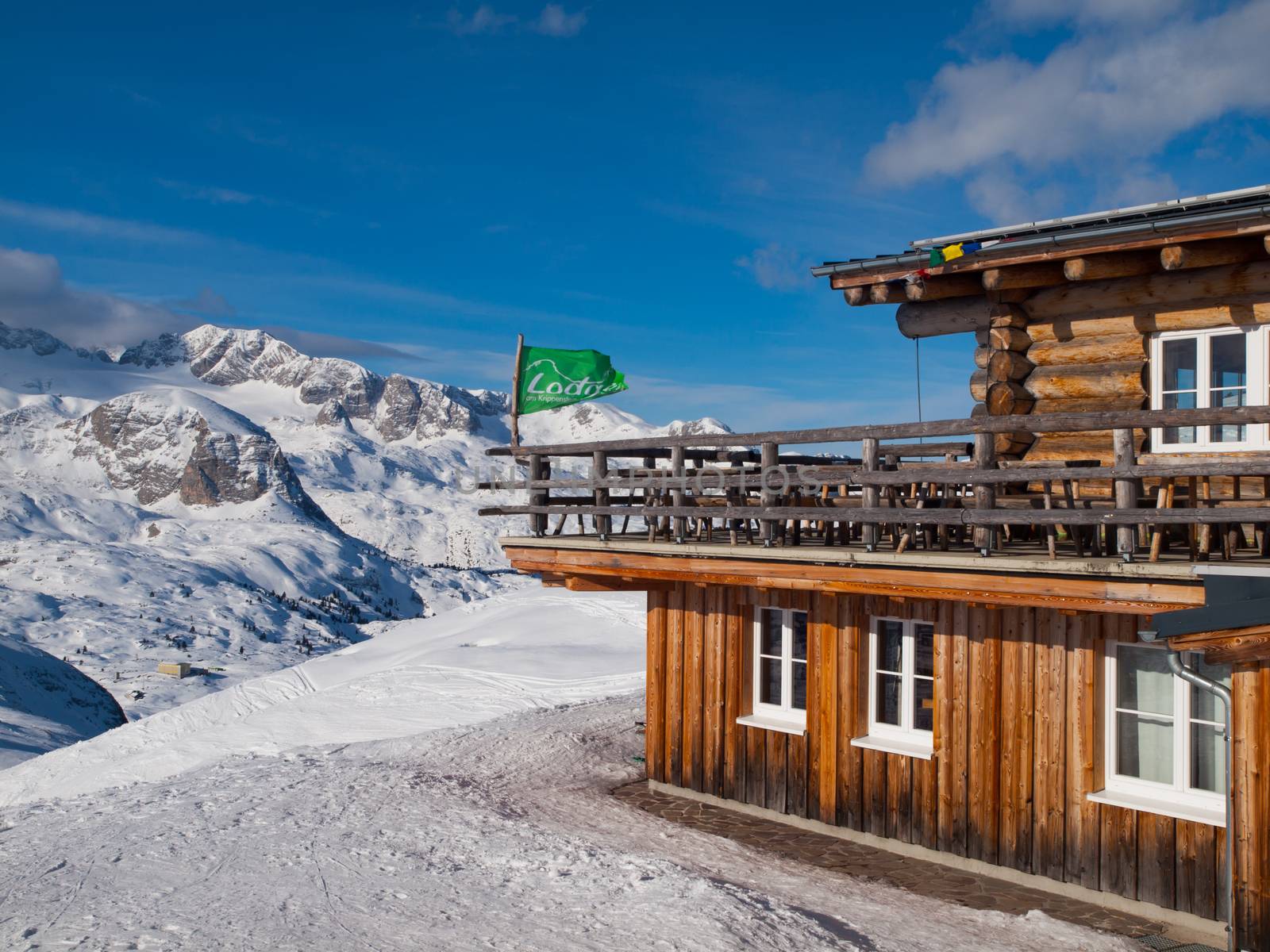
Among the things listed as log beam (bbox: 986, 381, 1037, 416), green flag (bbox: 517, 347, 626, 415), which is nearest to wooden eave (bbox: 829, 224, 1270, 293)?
log beam (bbox: 986, 381, 1037, 416)

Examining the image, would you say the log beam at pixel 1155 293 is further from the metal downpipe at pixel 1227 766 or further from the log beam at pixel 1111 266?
the metal downpipe at pixel 1227 766

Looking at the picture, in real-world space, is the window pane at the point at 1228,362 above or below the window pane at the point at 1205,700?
above

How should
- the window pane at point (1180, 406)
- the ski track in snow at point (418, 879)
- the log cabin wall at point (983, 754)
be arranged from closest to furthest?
the ski track in snow at point (418, 879), the log cabin wall at point (983, 754), the window pane at point (1180, 406)

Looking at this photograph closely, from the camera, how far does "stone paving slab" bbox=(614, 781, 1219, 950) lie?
8531 millimetres

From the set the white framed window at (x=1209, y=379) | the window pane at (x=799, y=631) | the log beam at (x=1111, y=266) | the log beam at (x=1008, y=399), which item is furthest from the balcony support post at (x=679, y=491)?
the white framed window at (x=1209, y=379)

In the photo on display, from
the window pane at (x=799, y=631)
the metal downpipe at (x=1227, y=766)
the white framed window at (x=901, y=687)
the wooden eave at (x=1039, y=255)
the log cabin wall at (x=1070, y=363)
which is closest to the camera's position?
the metal downpipe at (x=1227, y=766)

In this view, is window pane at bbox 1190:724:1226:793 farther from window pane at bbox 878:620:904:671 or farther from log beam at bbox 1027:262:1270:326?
log beam at bbox 1027:262:1270:326

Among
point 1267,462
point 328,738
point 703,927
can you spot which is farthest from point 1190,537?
point 328,738

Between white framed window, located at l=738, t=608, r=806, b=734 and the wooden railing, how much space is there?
0.92 metres

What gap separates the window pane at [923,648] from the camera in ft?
33.2

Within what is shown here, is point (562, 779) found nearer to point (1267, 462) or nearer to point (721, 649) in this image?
point (721, 649)

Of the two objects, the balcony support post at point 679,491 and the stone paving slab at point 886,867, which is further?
the balcony support post at point 679,491

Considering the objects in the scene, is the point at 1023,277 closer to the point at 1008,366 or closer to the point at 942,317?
the point at 1008,366

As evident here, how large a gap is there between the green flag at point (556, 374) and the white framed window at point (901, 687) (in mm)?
4507
